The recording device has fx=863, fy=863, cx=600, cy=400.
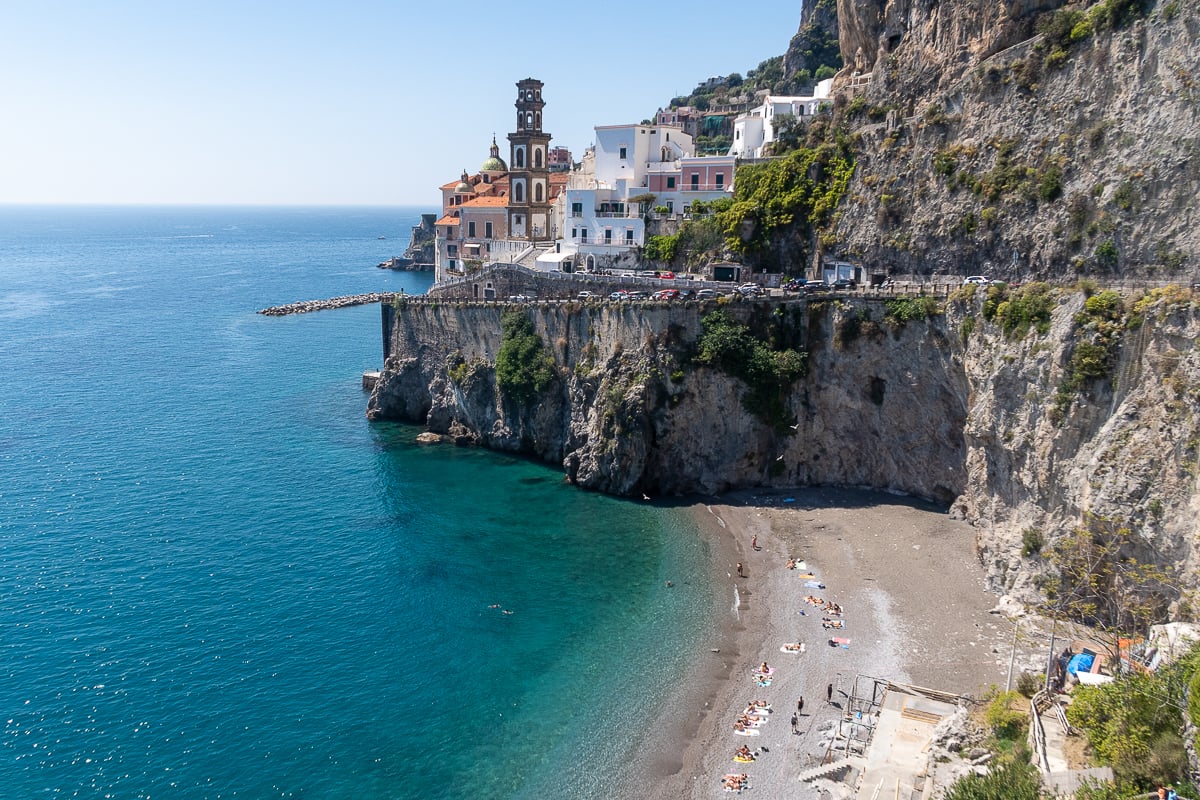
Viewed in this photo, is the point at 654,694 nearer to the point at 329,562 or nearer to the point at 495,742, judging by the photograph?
the point at 495,742

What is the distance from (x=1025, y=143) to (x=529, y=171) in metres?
44.9

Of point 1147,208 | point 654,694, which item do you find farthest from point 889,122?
point 654,694

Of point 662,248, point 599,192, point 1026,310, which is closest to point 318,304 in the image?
point 599,192

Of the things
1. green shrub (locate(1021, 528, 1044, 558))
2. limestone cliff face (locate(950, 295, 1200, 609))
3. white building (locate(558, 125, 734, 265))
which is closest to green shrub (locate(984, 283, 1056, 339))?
limestone cliff face (locate(950, 295, 1200, 609))

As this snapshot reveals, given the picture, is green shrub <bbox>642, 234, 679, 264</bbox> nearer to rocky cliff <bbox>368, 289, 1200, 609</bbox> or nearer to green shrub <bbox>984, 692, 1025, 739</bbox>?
rocky cliff <bbox>368, 289, 1200, 609</bbox>

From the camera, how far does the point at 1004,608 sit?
37.7 meters

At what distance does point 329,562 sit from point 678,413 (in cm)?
2151

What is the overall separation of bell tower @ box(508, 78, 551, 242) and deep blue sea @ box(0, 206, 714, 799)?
83.2ft

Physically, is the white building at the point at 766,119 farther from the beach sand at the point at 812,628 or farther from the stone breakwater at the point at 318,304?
the stone breakwater at the point at 318,304

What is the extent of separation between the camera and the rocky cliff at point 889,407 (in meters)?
32.4

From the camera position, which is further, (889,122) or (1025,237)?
(889,122)

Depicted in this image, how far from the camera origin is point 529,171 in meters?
80.9

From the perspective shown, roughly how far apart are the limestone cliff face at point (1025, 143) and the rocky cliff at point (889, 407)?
7.45 meters

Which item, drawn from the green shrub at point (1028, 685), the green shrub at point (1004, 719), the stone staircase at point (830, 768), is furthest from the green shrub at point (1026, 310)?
the stone staircase at point (830, 768)
